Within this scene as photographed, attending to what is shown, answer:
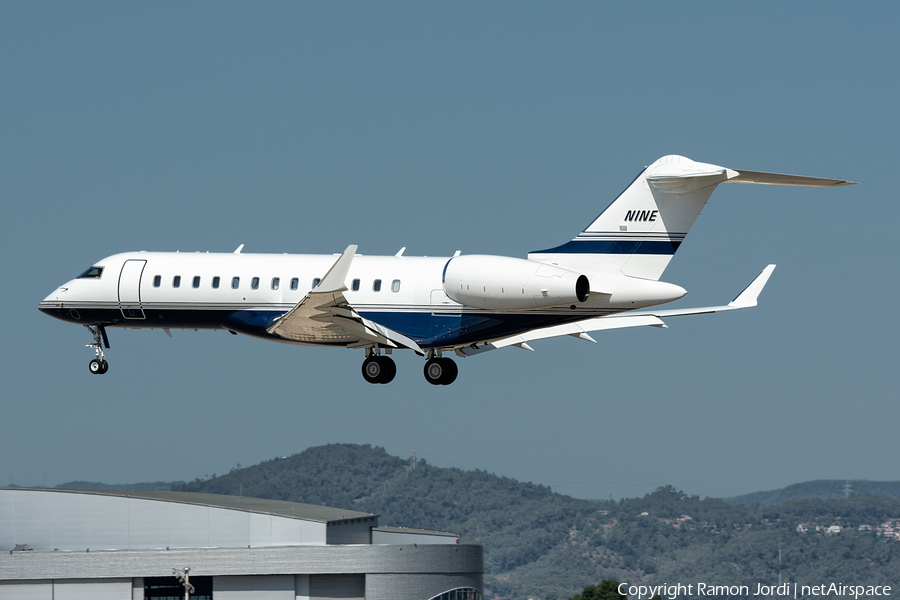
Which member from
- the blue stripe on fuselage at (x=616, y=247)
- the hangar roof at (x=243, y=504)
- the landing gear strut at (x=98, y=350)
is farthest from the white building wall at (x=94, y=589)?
the blue stripe on fuselage at (x=616, y=247)

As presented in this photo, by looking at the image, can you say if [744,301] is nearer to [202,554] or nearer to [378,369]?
[378,369]

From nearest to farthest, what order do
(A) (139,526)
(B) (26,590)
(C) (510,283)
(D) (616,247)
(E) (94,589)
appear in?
1. (C) (510,283)
2. (D) (616,247)
3. (E) (94,589)
4. (B) (26,590)
5. (A) (139,526)

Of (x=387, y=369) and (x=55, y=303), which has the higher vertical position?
(x=55, y=303)

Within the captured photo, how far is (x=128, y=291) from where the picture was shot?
36562mm

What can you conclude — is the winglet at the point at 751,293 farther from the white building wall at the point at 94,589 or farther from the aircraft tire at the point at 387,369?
the white building wall at the point at 94,589

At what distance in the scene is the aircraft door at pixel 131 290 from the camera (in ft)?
120

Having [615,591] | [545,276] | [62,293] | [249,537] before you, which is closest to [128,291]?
[62,293]

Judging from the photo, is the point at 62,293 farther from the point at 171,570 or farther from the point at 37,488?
the point at 37,488

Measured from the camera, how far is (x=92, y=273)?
3759 centimetres

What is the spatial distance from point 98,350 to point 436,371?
1097cm

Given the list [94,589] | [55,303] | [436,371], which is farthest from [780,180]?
[94,589]

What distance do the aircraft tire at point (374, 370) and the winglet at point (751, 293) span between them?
947 cm

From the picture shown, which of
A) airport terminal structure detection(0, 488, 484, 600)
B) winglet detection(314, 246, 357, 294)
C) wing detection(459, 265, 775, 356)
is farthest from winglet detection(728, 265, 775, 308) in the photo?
airport terminal structure detection(0, 488, 484, 600)

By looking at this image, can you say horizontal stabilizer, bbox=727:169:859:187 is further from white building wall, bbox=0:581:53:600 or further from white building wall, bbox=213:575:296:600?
white building wall, bbox=0:581:53:600
